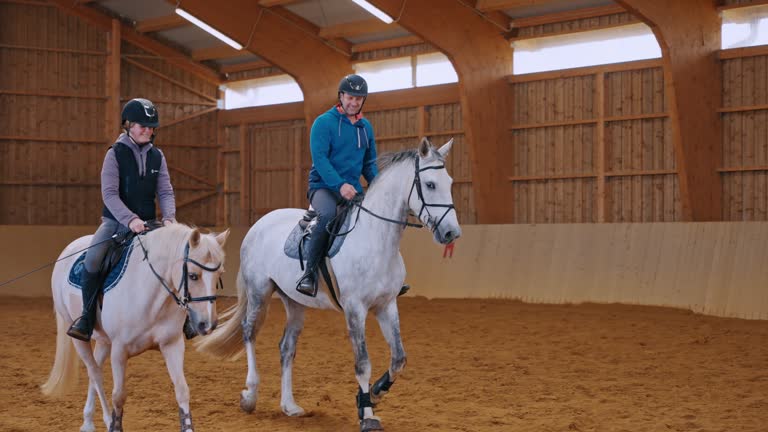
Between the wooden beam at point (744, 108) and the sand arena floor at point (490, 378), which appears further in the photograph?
the wooden beam at point (744, 108)

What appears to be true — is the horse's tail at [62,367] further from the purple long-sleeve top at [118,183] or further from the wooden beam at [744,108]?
the wooden beam at [744,108]

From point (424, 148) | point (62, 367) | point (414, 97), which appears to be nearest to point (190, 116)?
point (414, 97)

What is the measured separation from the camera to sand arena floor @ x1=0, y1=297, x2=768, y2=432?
6.39 m

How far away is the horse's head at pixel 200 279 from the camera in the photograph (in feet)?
16.3

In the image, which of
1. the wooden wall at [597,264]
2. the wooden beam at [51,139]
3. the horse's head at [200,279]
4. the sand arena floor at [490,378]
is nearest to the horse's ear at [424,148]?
the horse's head at [200,279]

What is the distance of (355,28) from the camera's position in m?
20.1

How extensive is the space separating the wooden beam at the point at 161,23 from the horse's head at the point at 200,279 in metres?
17.6

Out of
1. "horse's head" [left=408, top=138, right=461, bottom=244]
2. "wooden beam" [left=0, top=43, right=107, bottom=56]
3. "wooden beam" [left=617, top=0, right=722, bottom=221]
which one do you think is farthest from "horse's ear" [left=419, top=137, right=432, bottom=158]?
"wooden beam" [left=0, top=43, right=107, bottom=56]

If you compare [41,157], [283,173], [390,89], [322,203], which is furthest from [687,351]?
[41,157]

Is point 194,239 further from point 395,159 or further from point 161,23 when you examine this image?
point 161,23

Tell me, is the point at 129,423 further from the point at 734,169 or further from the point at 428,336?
the point at 734,169

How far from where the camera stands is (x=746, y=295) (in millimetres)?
11961

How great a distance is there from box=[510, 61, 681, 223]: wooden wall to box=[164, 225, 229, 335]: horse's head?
12.8m

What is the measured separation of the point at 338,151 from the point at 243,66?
18.4m
